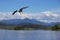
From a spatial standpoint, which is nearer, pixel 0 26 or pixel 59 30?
pixel 0 26

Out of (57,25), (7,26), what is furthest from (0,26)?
(57,25)

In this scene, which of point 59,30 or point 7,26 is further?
point 59,30

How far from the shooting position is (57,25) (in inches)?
623

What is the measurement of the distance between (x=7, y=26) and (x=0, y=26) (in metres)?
0.97

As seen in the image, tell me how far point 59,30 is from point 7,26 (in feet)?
15.4

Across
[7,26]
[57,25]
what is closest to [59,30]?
[57,25]

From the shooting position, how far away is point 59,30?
18.3 meters

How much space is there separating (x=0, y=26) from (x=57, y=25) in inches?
166

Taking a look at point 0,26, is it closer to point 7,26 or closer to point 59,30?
point 7,26

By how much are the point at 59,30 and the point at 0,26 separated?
548 centimetres

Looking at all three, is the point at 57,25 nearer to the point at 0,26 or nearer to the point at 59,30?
the point at 59,30

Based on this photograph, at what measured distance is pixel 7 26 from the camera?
16297mm

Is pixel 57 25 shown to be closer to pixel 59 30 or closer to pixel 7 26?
pixel 59 30
